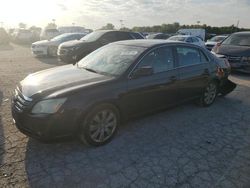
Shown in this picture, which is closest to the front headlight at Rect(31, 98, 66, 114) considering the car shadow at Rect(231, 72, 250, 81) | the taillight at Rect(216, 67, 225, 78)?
the taillight at Rect(216, 67, 225, 78)

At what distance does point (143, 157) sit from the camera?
12.7 feet

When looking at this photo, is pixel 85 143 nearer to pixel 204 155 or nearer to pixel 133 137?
pixel 133 137

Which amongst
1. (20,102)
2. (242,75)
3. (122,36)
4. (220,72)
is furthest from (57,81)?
(242,75)

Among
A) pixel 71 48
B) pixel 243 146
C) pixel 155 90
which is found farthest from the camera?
pixel 71 48

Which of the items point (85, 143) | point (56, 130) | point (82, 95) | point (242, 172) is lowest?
point (242, 172)

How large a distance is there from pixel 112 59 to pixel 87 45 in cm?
701

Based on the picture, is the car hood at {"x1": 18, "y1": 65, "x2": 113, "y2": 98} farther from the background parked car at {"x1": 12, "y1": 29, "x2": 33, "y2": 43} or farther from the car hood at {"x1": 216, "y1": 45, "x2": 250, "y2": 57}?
the background parked car at {"x1": 12, "y1": 29, "x2": 33, "y2": 43}

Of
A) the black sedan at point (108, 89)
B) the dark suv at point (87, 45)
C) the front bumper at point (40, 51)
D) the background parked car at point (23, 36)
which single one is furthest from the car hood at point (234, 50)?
the background parked car at point (23, 36)

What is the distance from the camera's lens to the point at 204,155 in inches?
158

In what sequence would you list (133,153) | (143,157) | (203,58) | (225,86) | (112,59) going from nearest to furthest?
(143,157) < (133,153) < (112,59) < (203,58) < (225,86)

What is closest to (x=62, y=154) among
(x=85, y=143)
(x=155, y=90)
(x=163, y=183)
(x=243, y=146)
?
(x=85, y=143)

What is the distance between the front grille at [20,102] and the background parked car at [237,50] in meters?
8.96

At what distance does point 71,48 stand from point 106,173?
353 inches

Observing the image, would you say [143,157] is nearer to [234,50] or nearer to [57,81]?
[57,81]
